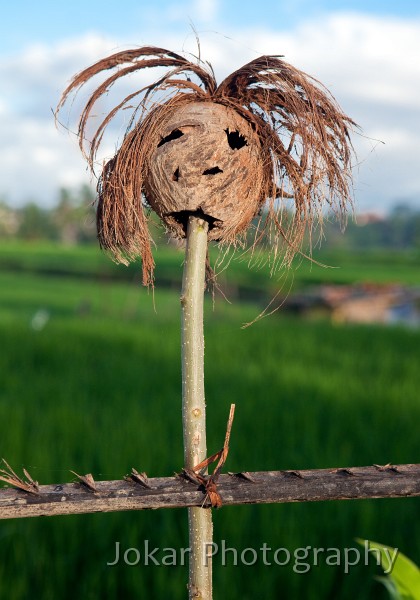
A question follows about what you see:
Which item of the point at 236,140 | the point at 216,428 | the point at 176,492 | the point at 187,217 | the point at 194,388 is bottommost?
the point at 216,428

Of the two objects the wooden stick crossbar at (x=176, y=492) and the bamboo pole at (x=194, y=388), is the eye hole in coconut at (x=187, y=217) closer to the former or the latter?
the bamboo pole at (x=194, y=388)

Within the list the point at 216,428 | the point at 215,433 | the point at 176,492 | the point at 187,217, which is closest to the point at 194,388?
the point at 176,492

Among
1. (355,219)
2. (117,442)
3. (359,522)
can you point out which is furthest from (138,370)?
(355,219)

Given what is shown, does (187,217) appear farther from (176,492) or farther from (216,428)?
(216,428)

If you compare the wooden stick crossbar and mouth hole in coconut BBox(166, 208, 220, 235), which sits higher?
mouth hole in coconut BBox(166, 208, 220, 235)

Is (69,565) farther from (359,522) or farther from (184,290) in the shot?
(184,290)

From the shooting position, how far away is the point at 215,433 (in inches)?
172

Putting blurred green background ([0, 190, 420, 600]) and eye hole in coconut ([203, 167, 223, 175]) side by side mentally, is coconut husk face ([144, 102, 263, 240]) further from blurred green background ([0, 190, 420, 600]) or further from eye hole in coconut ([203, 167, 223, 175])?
blurred green background ([0, 190, 420, 600])

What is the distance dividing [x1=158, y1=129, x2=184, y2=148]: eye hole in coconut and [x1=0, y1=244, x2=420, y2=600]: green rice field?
23 centimetres

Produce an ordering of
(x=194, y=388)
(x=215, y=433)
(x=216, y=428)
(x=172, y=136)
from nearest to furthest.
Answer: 1. (x=194, y=388)
2. (x=172, y=136)
3. (x=215, y=433)
4. (x=216, y=428)

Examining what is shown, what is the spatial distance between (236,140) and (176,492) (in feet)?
1.51

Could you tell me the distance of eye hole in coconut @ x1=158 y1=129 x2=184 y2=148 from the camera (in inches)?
37.5

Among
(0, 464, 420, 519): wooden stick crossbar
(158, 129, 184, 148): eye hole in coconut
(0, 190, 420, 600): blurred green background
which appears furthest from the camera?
(0, 190, 420, 600): blurred green background

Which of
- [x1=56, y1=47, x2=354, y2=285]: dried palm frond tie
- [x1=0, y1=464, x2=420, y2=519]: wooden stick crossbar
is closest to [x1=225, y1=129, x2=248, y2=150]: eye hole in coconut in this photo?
[x1=56, y1=47, x2=354, y2=285]: dried palm frond tie
